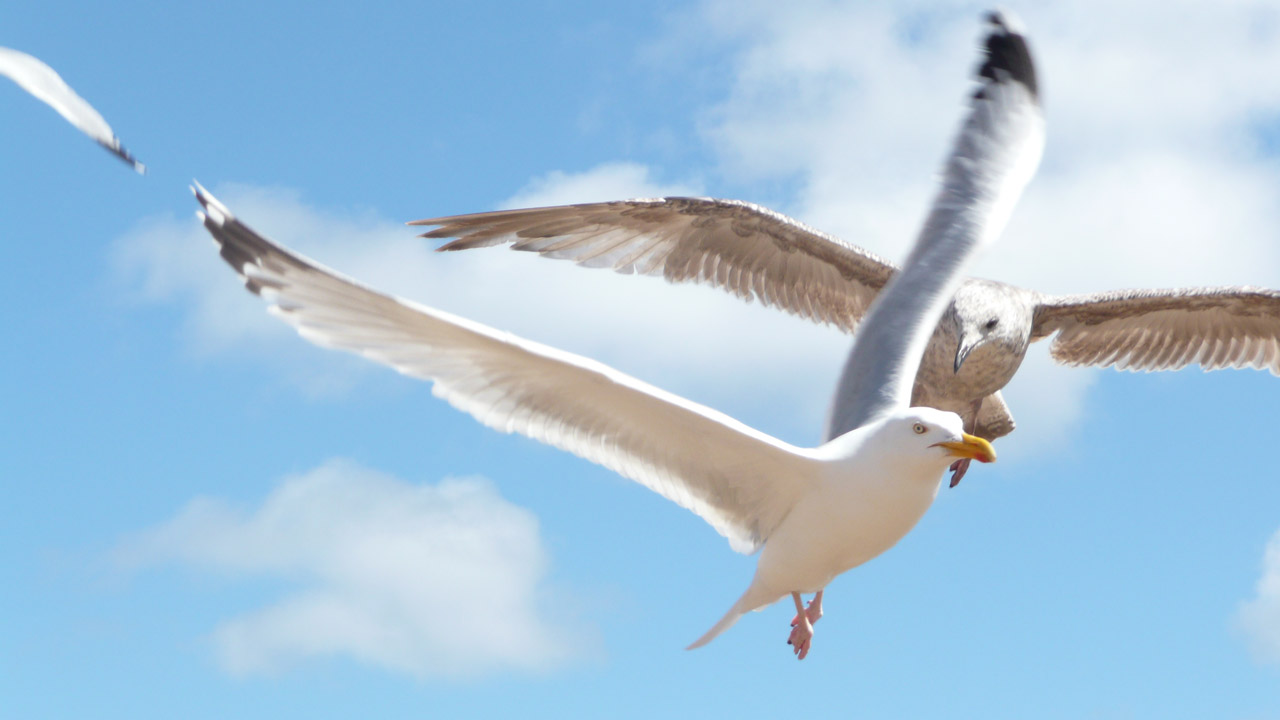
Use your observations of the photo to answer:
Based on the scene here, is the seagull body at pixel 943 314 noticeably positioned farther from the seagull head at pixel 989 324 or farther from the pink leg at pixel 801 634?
the pink leg at pixel 801 634

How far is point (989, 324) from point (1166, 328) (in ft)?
7.93

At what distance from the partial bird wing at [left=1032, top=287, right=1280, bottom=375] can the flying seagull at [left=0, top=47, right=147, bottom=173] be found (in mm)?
6423

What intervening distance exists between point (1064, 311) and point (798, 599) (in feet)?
16.4

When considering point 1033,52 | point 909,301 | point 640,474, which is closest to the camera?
point 640,474

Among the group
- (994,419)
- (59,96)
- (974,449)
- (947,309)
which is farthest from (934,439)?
(994,419)

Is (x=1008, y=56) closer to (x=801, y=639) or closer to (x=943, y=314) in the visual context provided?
(x=943, y=314)

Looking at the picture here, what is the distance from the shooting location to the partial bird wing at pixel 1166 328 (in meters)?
9.22

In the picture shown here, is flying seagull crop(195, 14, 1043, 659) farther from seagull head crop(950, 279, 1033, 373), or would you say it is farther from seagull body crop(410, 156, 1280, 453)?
seagull body crop(410, 156, 1280, 453)

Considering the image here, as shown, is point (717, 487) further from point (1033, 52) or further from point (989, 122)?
point (1033, 52)

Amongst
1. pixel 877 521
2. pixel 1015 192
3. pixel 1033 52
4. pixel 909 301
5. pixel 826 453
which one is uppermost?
pixel 1033 52

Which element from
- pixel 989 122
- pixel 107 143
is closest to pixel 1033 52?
pixel 989 122

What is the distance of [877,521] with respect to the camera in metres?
4.37

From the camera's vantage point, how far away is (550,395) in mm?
4406

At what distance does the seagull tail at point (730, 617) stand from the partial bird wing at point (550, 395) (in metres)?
0.22
